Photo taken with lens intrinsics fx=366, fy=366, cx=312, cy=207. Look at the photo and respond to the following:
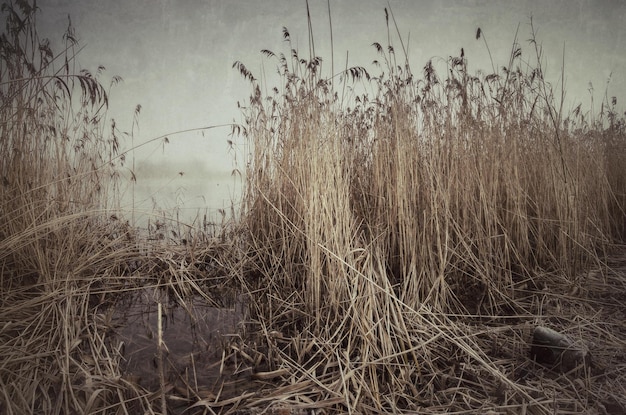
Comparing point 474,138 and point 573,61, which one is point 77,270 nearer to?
point 474,138

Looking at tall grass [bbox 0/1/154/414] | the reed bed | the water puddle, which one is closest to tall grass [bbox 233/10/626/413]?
the reed bed

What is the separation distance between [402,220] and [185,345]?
100cm

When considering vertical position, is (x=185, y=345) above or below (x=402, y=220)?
below

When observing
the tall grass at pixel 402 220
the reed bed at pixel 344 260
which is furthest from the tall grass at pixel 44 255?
the tall grass at pixel 402 220

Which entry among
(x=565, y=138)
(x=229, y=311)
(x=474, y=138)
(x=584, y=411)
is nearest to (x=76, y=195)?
(x=229, y=311)

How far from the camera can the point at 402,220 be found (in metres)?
1.58

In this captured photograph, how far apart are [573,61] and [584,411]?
3.16 m

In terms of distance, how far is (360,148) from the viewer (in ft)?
6.95

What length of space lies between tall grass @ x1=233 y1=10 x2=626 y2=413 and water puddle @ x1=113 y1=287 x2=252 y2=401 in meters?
0.16

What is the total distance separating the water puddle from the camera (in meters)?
1.12

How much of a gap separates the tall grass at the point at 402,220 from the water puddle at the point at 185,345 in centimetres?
16

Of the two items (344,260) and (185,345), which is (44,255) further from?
(344,260)

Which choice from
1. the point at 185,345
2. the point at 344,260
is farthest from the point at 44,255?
the point at 344,260

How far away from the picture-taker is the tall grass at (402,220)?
1.24 meters
